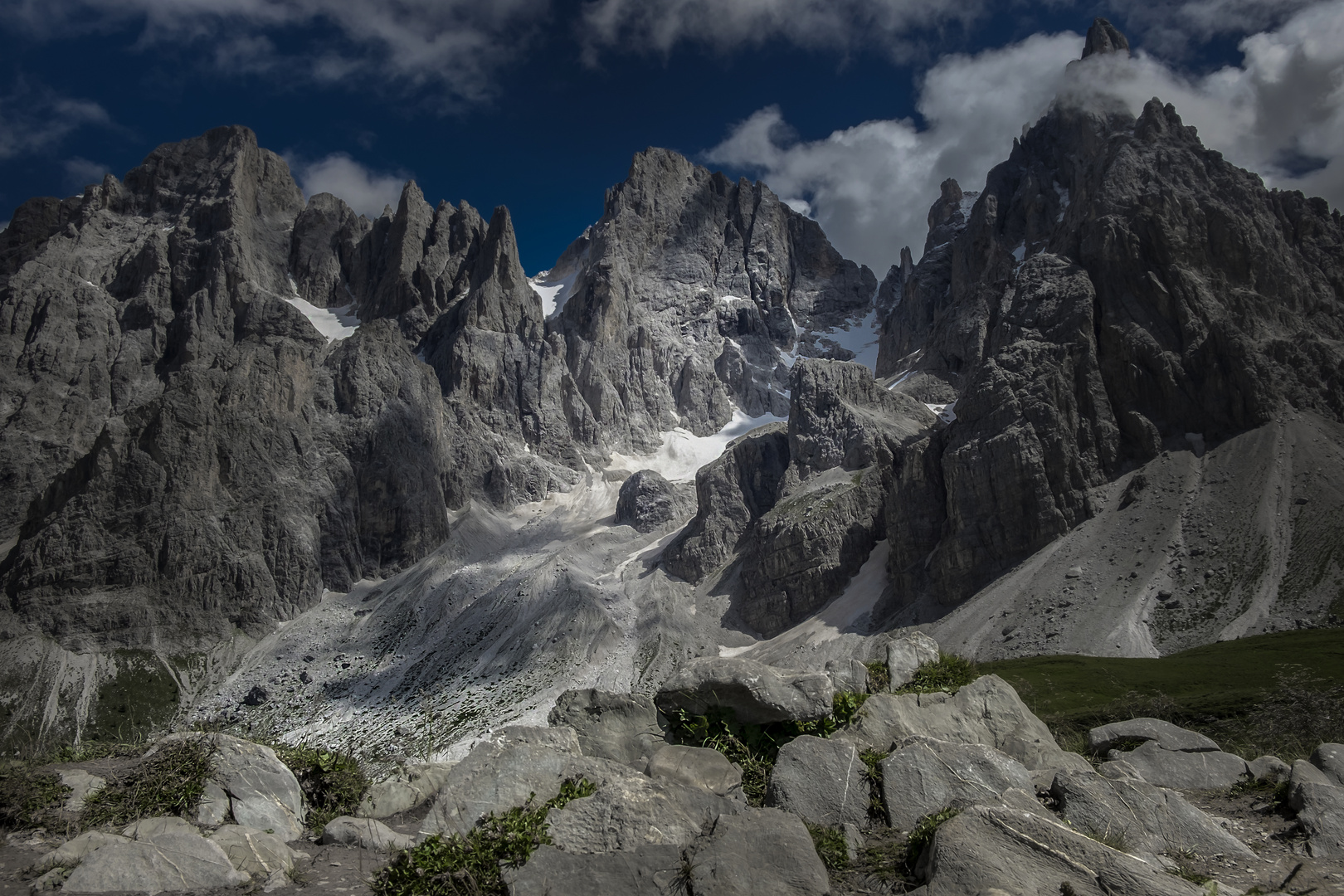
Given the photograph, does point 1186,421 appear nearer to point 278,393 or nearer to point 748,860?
point 748,860

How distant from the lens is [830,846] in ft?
31.5

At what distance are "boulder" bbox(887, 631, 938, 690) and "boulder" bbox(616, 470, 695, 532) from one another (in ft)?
442

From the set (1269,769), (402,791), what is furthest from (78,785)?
(1269,769)

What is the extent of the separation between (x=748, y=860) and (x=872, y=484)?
12106 cm

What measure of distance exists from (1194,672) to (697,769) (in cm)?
6251

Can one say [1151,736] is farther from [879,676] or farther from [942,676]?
[879,676]

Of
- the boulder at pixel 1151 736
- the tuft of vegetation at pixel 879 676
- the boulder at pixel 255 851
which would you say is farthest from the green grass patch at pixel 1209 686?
the boulder at pixel 255 851

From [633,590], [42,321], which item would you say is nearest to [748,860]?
[633,590]

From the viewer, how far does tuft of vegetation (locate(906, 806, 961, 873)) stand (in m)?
9.16

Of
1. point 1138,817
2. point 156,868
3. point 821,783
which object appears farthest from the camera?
point 821,783

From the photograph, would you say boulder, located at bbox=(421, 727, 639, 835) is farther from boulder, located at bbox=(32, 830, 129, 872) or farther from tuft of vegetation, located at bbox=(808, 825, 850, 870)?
boulder, located at bbox=(32, 830, 129, 872)

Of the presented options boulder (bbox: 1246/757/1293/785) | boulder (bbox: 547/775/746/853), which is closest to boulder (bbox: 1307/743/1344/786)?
boulder (bbox: 1246/757/1293/785)

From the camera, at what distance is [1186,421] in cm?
9575

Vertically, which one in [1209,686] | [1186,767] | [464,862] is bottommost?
[464,862]
